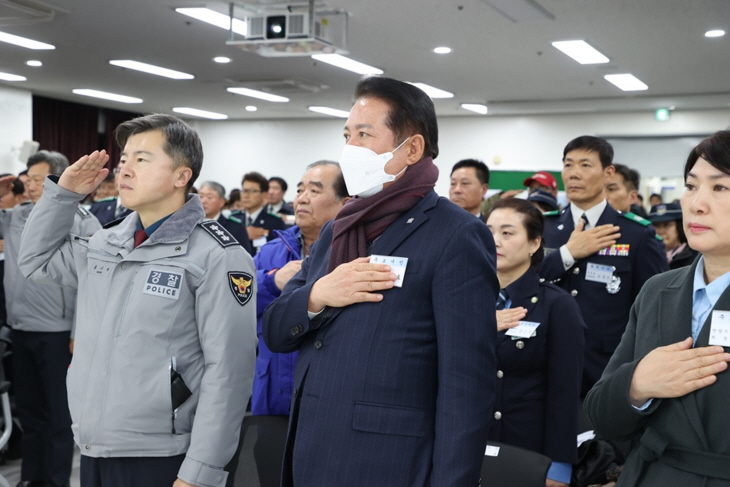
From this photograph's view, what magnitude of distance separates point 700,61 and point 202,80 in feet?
24.8

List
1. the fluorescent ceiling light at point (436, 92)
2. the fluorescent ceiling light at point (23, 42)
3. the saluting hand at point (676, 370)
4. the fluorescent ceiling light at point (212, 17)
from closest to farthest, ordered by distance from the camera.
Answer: the saluting hand at point (676, 370)
the fluorescent ceiling light at point (212, 17)
the fluorescent ceiling light at point (23, 42)
the fluorescent ceiling light at point (436, 92)

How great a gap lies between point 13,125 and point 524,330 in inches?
536

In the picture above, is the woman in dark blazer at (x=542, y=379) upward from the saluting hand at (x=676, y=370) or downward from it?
downward

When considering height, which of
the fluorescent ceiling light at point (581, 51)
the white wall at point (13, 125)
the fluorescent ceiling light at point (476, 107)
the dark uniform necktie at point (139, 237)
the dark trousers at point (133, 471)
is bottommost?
the dark trousers at point (133, 471)

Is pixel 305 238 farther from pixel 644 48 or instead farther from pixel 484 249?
pixel 644 48

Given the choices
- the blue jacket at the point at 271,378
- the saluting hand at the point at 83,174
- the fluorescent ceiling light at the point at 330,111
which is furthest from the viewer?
the fluorescent ceiling light at the point at 330,111

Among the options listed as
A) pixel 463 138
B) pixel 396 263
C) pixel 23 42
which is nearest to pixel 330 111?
pixel 463 138

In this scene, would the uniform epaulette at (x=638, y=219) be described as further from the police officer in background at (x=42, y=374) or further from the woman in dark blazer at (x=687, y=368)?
the police officer in background at (x=42, y=374)

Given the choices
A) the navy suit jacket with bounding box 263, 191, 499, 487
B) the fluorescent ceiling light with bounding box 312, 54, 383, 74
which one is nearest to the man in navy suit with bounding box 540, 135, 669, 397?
the navy suit jacket with bounding box 263, 191, 499, 487

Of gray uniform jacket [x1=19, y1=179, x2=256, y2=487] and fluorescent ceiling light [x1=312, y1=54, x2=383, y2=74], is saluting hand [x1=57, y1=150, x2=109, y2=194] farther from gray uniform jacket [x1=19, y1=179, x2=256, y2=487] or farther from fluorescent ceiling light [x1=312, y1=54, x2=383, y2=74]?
fluorescent ceiling light [x1=312, y1=54, x2=383, y2=74]

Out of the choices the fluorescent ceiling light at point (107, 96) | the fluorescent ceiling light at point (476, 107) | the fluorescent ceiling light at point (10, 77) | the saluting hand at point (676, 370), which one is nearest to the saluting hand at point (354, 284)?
the saluting hand at point (676, 370)

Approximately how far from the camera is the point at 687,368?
4.57 ft

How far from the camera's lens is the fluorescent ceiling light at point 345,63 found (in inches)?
378

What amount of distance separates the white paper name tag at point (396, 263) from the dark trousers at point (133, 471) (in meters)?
0.85
